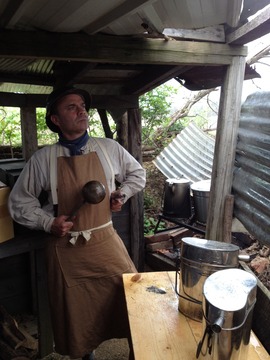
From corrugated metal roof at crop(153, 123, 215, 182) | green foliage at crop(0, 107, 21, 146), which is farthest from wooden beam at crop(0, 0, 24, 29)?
green foliage at crop(0, 107, 21, 146)

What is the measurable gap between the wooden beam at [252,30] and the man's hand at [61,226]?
194 centimetres

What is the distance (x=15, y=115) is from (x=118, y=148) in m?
6.94

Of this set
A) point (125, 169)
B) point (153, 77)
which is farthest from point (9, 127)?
point (125, 169)

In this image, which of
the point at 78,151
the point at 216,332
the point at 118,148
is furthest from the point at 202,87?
the point at 216,332

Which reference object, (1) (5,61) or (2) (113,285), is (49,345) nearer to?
(2) (113,285)

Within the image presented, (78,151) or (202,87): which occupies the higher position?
(202,87)

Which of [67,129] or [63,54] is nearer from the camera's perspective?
[63,54]

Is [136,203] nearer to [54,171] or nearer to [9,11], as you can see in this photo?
[54,171]

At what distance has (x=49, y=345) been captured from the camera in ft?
11.0

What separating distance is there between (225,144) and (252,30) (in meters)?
0.97

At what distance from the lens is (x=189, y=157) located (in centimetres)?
641

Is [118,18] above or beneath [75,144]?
above

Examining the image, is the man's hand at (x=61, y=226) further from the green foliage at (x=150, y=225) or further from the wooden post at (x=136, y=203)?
the green foliage at (x=150, y=225)

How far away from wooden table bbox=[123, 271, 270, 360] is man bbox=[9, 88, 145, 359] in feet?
2.62
